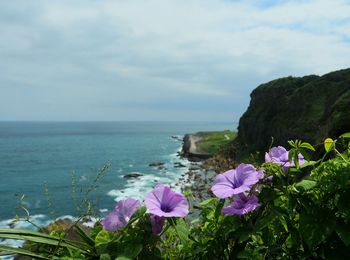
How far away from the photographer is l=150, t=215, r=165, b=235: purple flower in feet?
5.98

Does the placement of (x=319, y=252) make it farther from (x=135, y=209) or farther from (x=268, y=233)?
(x=135, y=209)

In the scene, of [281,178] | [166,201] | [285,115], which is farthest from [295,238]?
[285,115]

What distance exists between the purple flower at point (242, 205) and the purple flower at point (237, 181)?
5 centimetres

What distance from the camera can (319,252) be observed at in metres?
1.82

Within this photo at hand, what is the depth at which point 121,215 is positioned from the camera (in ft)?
6.22

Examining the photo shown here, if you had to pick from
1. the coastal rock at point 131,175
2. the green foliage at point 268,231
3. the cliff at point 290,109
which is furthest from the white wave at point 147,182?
the green foliage at point 268,231

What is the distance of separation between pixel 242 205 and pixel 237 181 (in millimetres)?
124

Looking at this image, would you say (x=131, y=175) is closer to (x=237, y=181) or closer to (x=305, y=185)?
(x=237, y=181)

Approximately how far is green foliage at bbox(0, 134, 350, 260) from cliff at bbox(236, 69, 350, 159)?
43304mm

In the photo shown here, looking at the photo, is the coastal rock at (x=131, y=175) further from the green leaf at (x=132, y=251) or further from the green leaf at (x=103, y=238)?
the green leaf at (x=132, y=251)

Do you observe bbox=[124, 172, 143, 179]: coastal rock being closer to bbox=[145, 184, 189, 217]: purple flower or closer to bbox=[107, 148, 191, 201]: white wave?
bbox=[107, 148, 191, 201]: white wave

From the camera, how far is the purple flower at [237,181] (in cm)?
184

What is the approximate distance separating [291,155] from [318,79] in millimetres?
67373

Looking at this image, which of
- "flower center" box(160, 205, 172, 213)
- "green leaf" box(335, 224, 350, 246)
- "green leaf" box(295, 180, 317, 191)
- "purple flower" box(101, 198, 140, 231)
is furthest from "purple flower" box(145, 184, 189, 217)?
"green leaf" box(335, 224, 350, 246)
